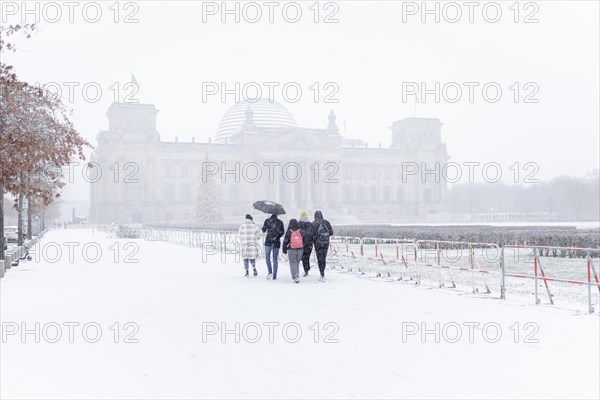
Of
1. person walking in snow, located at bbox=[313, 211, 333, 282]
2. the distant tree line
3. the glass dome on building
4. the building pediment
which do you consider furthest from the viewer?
the glass dome on building

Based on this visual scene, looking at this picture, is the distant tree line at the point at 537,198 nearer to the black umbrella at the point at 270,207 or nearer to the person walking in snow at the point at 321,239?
the black umbrella at the point at 270,207

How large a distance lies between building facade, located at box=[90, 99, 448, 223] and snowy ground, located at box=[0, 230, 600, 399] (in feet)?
248

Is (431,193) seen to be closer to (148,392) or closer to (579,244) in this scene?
(579,244)

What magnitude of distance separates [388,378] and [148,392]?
8.42ft

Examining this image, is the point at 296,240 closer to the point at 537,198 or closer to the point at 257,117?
the point at 257,117

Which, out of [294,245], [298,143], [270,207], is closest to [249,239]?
[270,207]

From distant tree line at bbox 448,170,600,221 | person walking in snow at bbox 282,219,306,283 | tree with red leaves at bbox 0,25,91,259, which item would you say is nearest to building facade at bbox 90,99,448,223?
distant tree line at bbox 448,170,600,221

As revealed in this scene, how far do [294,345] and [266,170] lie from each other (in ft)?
310

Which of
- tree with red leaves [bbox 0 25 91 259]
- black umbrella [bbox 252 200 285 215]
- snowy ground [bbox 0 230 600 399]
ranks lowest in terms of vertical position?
snowy ground [bbox 0 230 600 399]

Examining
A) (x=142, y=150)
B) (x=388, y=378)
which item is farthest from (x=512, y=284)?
(x=142, y=150)

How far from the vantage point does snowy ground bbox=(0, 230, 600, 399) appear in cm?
669

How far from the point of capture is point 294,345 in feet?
28.5

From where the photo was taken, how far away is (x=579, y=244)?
71.5 ft

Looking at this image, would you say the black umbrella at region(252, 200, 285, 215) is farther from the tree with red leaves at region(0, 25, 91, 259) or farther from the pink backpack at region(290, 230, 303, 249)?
the tree with red leaves at region(0, 25, 91, 259)
